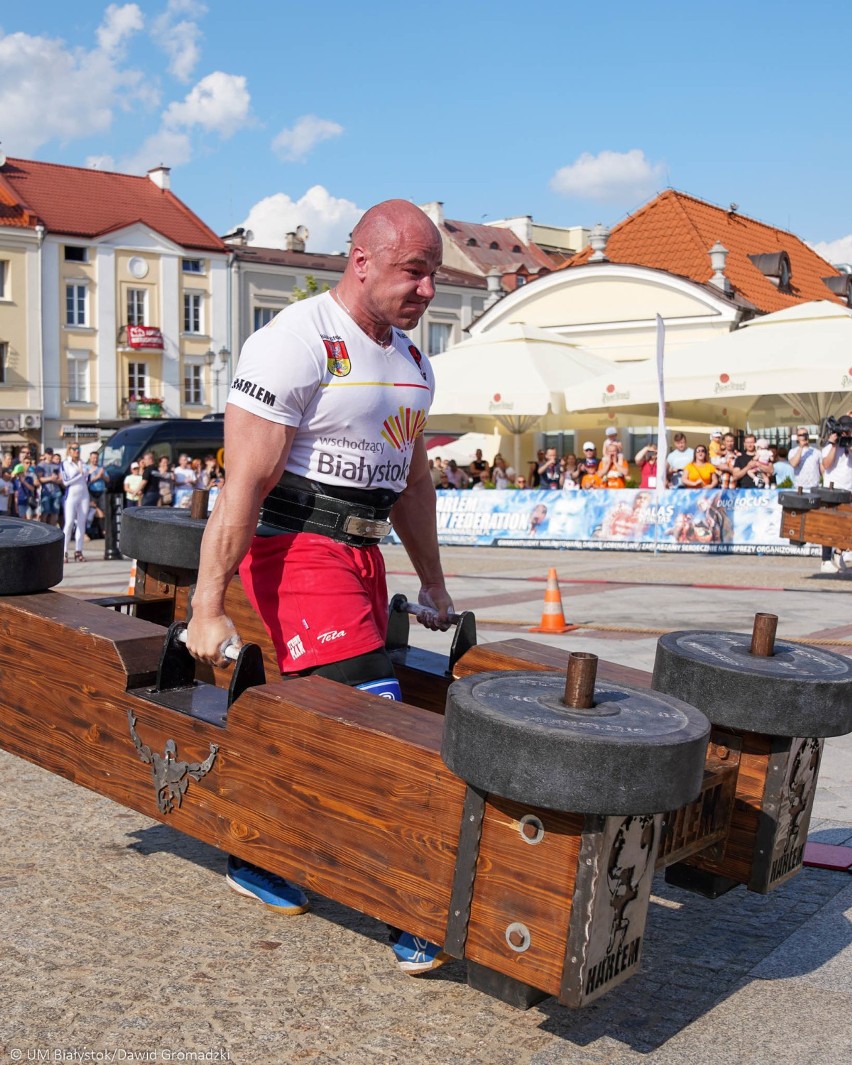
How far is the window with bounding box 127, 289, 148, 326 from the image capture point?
53.7m

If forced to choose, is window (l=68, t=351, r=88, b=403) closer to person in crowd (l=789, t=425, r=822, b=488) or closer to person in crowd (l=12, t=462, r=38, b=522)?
person in crowd (l=12, t=462, r=38, b=522)

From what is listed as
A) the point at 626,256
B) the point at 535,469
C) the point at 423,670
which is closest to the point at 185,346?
the point at 626,256

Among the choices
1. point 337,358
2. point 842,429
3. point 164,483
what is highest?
point 337,358

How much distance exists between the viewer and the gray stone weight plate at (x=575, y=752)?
87.7 inches

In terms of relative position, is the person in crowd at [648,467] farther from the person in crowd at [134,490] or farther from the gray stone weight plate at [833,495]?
the person in crowd at [134,490]

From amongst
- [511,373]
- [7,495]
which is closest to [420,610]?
[511,373]

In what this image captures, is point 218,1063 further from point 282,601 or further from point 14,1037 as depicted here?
point 282,601

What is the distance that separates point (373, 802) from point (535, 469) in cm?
2064

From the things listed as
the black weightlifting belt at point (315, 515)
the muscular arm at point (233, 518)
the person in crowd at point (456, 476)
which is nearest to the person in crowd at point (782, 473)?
the person in crowd at point (456, 476)

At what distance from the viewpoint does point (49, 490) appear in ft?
69.9

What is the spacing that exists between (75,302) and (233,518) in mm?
52275

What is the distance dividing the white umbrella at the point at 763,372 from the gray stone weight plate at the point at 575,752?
49.1 ft

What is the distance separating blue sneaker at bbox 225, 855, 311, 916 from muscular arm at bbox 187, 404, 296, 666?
0.76 m

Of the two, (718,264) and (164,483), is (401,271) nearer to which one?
(164,483)
